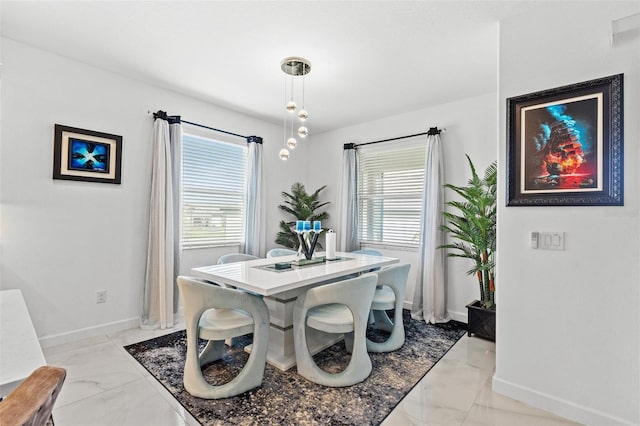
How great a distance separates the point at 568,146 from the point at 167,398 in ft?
10.1

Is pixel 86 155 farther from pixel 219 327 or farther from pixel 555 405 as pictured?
pixel 555 405

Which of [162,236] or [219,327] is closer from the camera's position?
[219,327]

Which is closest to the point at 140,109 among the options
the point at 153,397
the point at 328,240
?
the point at 328,240

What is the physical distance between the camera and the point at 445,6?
2074 mm

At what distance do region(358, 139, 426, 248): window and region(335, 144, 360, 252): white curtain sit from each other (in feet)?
0.35

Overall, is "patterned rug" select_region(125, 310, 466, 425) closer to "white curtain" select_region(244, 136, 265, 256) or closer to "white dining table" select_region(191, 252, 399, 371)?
"white dining table" select_region(191, 252, 399, 371)

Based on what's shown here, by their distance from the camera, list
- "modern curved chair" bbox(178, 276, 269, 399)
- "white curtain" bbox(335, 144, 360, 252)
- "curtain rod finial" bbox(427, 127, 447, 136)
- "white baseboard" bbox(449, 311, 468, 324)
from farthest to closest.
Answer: "white curtain" bbox(335, 144, 360, 252)
"curtain rod finial" bbox(427, 127, 447, 136)
"white baseboard" bbox(449, 311, 468, 324)
"modern curved chair" bbox(178, 276, 269, 399)

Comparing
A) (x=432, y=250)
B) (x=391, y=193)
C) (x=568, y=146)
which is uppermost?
(x=568, y=146)

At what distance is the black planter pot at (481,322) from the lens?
3.00 m

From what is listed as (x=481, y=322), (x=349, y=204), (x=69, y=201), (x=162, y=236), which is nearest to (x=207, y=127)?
(x=162, y=236)

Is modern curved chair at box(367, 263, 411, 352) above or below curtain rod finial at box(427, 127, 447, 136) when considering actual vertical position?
below

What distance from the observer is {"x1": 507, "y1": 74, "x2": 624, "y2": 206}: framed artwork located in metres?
1.80

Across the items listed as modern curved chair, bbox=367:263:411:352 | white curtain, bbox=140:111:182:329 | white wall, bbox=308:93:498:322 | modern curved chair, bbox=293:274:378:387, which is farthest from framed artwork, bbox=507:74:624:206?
white curtain, bbox=140:111:182:329

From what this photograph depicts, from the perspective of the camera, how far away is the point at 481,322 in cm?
307
